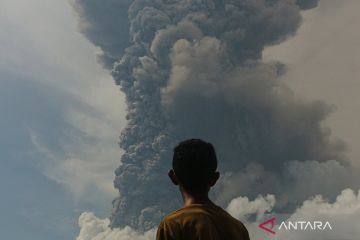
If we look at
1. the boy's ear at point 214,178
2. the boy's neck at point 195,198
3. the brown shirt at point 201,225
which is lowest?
the brown shirt at point 201,225

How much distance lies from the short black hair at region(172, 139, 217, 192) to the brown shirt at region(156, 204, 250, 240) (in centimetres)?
21

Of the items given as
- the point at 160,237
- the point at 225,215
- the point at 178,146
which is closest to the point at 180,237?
the point at 160,237

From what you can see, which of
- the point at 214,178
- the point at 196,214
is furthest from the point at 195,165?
the point at 196,214

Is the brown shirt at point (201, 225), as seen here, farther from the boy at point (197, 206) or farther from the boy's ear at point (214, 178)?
the boy's ear at point (214, 178)

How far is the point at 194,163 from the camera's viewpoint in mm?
4238

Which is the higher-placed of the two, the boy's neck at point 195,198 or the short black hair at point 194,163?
the short black hair at point 194,163

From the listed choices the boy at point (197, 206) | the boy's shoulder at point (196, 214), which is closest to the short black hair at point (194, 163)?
the boy at point (197, 206)

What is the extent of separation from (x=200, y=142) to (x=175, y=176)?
34 centimetres

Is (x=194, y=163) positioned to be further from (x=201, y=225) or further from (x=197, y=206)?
(x=201, y=225)

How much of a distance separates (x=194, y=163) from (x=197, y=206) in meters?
0.32

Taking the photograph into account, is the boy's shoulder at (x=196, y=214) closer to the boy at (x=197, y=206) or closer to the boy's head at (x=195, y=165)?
the boy at (x=197, y=206)

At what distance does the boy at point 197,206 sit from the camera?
3.96 metres

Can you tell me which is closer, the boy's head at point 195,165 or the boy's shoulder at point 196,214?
the boy's shoulder at point 196,214

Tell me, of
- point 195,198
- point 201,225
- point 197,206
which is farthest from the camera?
point 195,198
